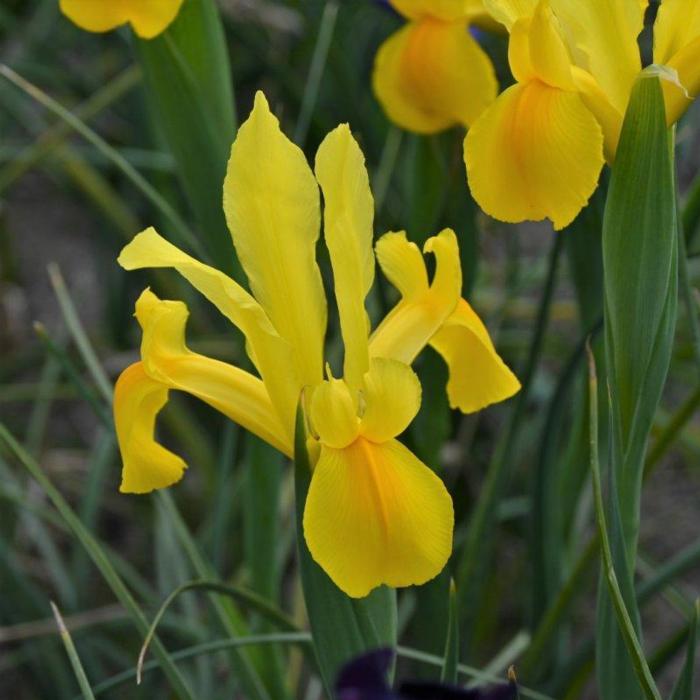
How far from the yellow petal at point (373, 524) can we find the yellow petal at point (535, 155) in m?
0.18

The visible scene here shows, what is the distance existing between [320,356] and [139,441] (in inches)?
4.3

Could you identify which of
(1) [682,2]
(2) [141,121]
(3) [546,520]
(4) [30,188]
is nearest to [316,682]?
(3) [546,520]

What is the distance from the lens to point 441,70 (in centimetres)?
99

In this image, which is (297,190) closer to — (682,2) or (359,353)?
(359,353)

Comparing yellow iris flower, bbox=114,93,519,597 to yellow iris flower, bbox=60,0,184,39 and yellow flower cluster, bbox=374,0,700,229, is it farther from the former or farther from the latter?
yellow iris flower, bbox=60,0,184,39

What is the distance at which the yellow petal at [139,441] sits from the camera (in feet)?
2.24

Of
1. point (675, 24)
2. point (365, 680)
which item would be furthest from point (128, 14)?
point (365, 680)

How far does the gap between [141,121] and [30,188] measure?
61cm

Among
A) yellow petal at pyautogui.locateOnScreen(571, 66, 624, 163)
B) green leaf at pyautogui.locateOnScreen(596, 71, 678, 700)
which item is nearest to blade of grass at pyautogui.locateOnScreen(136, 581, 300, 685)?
green leaf at pyautogui.locateOnScreen(596, 71, 678, 700)

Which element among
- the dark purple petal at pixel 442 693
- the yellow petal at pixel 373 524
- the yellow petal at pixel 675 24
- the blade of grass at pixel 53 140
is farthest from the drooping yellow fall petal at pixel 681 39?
the blade of grass at pixel 53 140

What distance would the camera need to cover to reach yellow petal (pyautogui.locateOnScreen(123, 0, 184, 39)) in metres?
0.85

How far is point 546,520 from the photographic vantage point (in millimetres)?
1034

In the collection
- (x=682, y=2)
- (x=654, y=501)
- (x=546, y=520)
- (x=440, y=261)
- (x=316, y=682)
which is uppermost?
(x=682, y=2)

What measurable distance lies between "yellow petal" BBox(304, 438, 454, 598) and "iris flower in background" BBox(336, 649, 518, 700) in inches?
6.2
